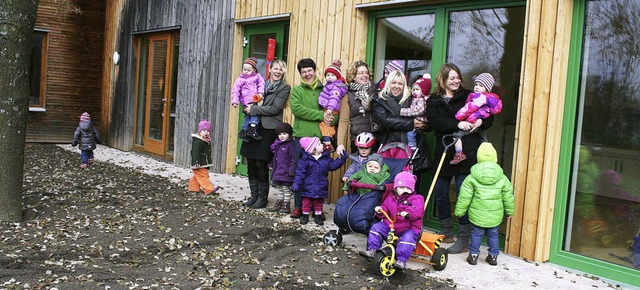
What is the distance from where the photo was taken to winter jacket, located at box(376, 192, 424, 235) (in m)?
4.73

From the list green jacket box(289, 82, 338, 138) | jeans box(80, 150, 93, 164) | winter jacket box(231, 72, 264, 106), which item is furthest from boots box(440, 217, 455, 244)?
jeans box(80, 150, 93, 164)

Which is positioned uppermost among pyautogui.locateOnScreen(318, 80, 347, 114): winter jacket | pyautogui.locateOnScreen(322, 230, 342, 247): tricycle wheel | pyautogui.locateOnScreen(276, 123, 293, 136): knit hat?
pyautogui.locateOnScreen(318, 80, 347, 114): winter jacket

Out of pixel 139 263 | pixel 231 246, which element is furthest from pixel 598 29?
pixel 139 263

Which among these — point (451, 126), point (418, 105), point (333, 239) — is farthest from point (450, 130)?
point (333, 239)

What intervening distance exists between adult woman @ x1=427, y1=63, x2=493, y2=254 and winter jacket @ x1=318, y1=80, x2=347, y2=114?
3.56 feet

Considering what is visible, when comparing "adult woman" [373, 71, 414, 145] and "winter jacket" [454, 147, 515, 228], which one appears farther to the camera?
"adult woman" [373, 71, 414, 145]

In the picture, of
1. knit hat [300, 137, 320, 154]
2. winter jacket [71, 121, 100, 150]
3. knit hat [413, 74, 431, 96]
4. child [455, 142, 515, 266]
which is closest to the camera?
child [455, 142, 515, 266]

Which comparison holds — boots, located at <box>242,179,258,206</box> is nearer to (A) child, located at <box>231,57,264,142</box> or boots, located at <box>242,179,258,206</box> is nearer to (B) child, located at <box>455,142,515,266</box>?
(A) child, located at <box>231,57,264,142</box>

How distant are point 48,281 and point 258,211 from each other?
118 inches

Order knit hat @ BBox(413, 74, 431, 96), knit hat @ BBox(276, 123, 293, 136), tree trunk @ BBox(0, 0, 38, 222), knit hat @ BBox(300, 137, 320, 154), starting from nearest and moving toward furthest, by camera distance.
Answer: tree trunk @ BBox(0, 0, 38, 222) → knit hat @ BBox(413, 74, 431, 96) → knit hat @ BBox(300, 137, 320, 154) → knit hat @ BBox(276, 123, 293, 136)

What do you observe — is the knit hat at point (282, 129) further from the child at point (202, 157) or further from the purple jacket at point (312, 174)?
the child at point (202, 157)

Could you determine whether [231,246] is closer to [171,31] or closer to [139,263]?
[139,263]

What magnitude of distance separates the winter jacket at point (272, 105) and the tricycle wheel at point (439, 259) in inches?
109

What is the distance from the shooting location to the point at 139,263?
15.7ft
